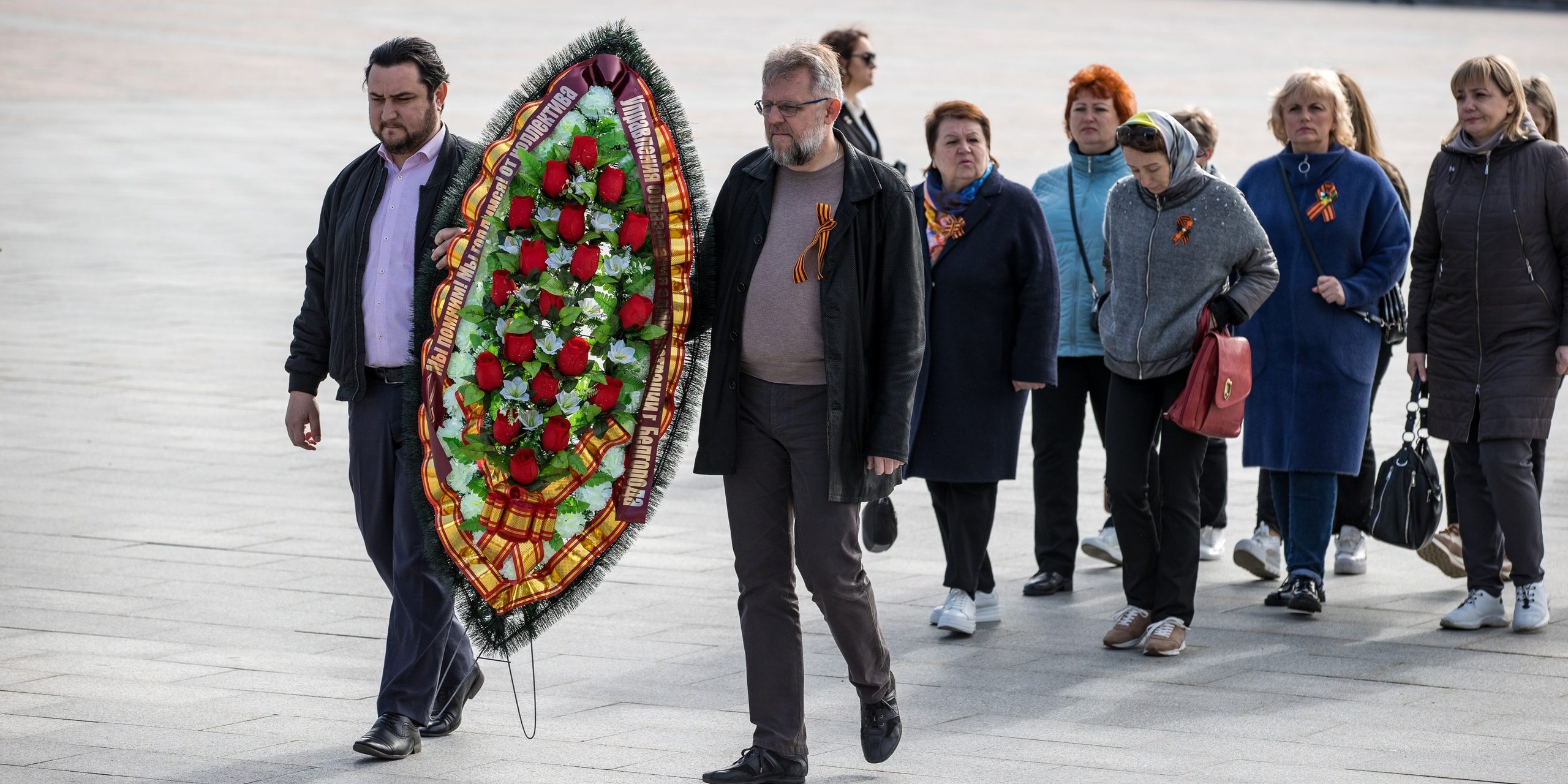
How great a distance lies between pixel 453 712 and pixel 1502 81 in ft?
13.3

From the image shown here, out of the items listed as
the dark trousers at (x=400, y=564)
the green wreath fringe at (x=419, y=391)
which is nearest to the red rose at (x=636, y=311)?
the green wreath fringe at (x=419, y=391)

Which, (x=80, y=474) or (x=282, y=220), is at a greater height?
(x=282, y=220)

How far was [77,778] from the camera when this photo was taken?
5043 mm

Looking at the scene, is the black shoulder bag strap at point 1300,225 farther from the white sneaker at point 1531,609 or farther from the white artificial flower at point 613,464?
the white artificial flower at point 613,464

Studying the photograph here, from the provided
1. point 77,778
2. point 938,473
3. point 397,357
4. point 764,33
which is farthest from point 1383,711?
point 764,33

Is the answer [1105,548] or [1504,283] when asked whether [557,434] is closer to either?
[1105,548]

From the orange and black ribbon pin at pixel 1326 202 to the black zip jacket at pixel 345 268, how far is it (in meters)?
3.24

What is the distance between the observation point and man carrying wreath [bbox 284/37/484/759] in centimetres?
545

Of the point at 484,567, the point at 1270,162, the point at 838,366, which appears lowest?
the point at 484,567

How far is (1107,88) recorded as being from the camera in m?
7.54

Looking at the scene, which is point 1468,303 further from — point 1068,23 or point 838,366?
point 1068,23

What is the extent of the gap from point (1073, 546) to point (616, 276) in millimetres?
2854

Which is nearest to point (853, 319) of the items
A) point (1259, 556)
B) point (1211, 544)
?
point (1259, 556)

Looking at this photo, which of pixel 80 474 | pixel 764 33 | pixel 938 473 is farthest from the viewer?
pixel 764 33
